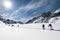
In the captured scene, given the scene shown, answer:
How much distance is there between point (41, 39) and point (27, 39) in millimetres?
1023

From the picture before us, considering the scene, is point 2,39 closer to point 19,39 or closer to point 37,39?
point 19,39

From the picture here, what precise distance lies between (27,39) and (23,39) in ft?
0.96

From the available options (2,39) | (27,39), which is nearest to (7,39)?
(2,39)

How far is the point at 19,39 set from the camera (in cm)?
768

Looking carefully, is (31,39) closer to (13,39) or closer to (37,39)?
→ (37,39)

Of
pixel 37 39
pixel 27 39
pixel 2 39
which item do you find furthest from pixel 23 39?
pixel 2 39

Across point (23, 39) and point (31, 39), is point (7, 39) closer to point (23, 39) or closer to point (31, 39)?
point (23, 39)

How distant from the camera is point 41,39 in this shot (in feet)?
25.5

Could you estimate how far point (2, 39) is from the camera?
300 inches

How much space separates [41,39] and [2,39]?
281 cm

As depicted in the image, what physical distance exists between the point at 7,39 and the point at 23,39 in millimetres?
1151

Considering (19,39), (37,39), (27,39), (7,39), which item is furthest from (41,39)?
(7,39)

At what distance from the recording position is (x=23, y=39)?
7.78 m

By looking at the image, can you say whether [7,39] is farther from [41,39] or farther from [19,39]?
[41,39]
